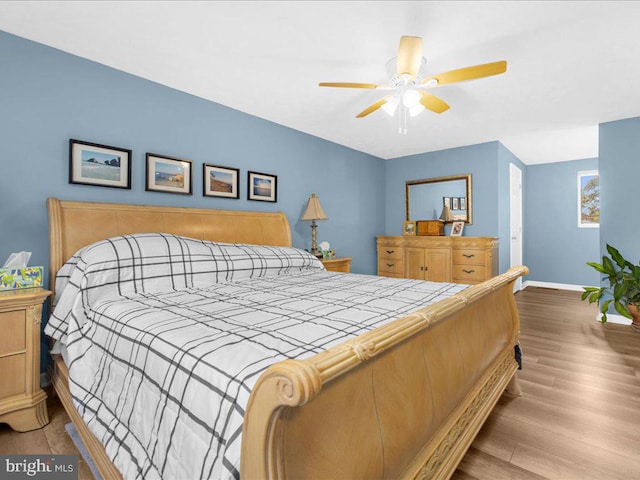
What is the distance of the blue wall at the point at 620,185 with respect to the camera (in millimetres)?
3557

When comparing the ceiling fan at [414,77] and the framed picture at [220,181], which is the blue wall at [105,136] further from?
the ceiling fan at [414,77]

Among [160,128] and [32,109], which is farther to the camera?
[160,128]

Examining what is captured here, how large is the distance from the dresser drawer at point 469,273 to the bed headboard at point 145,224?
2.56 meters

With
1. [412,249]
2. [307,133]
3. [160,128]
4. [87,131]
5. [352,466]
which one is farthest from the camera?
[412,249]

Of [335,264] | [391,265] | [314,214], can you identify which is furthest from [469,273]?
[314,214]

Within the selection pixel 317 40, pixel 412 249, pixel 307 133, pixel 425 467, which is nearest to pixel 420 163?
pixel 412 249

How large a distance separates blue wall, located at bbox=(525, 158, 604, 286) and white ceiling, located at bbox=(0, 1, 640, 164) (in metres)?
2.68

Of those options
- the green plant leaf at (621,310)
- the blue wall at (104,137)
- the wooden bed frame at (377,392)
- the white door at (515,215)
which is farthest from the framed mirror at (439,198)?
the wooden bed frame at (377,392)

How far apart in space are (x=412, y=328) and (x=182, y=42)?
2303 mm

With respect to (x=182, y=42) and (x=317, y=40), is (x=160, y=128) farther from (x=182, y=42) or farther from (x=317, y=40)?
(x=317, y=40)

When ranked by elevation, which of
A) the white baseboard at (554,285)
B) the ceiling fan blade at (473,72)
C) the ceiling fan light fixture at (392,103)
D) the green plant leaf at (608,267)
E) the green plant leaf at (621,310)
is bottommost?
the white baseboard at (554,285)

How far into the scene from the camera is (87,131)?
7.59 feet

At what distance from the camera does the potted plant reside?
3326 mm

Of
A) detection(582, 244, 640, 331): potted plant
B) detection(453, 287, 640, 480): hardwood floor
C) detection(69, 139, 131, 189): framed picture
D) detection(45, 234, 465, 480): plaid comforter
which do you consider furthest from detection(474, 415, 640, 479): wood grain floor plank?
detection(69, 139, 131, 189): framed picture
